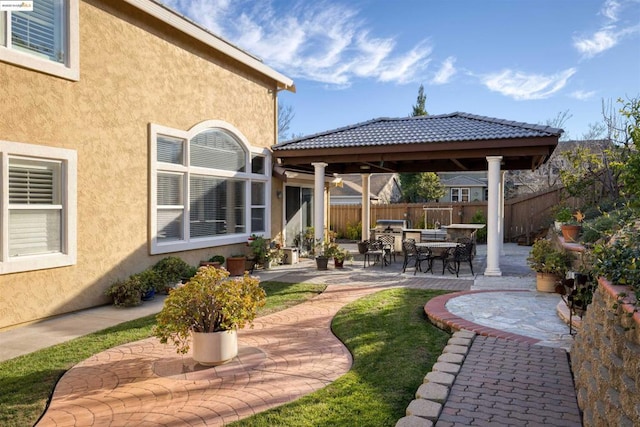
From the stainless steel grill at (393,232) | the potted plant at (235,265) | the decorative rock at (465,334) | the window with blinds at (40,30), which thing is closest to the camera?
the decorative rock at (465,334)

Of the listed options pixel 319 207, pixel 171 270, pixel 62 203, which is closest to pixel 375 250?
pixel 319 207

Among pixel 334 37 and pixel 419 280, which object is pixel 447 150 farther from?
pixel 334 37

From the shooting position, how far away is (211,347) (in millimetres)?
4965

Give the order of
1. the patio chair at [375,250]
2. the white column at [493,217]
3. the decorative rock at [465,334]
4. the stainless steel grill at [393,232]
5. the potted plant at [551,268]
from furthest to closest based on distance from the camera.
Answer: the stainless steel grill at [393,232] < the patio chair at [375,250] < the white column at [493,217] < the potted plant at [551,268] < the decorative rock at [465,334]

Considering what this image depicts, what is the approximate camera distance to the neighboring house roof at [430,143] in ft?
34.9

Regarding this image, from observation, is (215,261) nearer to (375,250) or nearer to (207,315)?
(375,250)

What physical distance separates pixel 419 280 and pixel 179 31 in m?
8.24

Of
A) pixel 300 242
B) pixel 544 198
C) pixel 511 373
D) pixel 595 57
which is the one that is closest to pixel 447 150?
pixel 300 242

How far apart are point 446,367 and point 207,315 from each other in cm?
271

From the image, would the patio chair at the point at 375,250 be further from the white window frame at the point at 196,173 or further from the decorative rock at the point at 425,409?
the decorative rock at the point at 425,409

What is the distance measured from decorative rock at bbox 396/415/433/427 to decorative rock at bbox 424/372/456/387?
31.1 inches

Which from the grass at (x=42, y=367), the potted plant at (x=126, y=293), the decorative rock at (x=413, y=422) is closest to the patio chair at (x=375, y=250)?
the grass at (x=42, y=367)

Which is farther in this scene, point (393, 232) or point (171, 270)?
point (393, 232)

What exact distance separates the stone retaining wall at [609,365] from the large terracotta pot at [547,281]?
5.13 meters
